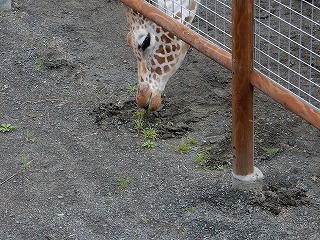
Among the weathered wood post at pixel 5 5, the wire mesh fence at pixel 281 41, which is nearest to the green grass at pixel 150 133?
the wire mesh fence at pixel 281 41

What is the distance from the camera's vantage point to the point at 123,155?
4898 mm

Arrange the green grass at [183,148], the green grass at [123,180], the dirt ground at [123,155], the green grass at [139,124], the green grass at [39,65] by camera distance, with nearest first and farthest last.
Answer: the dirt ground at [123,155]
the green grass at [123,180]
the green grass at [183,148]
the green grass at [139,124]
the green grass at [39,65]

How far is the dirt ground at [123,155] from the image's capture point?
14.0 feet

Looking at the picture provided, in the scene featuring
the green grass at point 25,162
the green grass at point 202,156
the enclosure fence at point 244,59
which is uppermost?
the enclosure fence at point 244,59

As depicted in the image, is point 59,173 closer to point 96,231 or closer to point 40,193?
A: point 40,193

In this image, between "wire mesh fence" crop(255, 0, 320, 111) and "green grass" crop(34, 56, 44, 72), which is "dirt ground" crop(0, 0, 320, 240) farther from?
"wire mesh fence" crop(255, 0, 320, 111)

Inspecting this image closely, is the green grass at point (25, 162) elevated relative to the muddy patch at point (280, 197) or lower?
lower

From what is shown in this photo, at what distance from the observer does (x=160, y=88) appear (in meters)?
5.02

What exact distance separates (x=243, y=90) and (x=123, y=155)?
1.00 m

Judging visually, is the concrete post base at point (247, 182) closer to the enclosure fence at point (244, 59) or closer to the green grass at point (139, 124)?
the enclosure fence at point (244, 59)

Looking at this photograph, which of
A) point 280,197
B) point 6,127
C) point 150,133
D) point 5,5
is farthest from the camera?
point 5,5

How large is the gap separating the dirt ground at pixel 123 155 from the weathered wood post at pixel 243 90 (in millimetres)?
147

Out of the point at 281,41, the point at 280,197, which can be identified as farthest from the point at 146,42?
the point at 281,41

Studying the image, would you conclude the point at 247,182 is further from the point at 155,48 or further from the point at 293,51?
the point at 293,51
